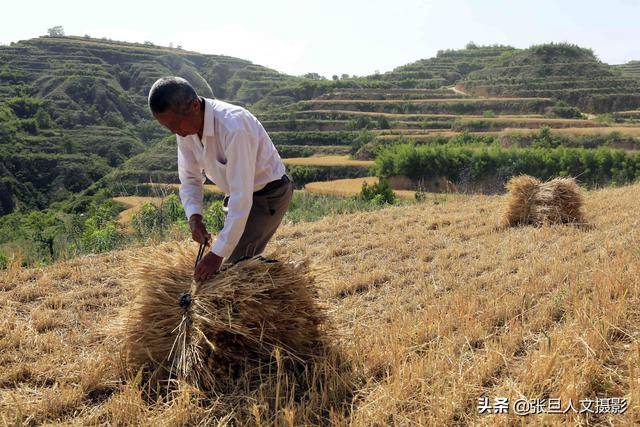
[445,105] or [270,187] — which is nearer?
[270,187]

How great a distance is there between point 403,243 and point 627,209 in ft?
14.3

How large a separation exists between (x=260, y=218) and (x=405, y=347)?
1.22 m

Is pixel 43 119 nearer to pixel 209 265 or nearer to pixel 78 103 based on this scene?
pixel 78 103

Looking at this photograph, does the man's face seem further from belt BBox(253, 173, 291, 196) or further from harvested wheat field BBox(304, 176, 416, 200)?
harvested wheat field BBox(304, 176, 416, 200)

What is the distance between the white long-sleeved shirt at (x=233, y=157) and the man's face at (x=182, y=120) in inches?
2.7

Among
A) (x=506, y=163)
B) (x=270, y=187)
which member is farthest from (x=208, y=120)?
(x=506, y=163)

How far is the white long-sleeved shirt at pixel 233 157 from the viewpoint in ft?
8.84

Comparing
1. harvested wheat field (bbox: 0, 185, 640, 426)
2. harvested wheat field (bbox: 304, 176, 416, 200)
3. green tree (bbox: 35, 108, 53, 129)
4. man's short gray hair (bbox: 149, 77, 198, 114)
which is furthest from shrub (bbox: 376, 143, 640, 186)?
green tree (bbox: 35, 108, 53, 129)

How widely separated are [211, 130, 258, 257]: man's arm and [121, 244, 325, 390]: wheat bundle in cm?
23

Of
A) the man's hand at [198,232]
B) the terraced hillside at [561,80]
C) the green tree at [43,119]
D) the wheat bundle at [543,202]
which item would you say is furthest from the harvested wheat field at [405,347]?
the green tree at [43,119]

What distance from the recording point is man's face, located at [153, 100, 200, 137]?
2.62 meters

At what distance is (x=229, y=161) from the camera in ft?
8.92

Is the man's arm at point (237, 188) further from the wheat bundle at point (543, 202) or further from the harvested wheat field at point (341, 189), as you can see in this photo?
the harvested wheat field at point (341, 189)

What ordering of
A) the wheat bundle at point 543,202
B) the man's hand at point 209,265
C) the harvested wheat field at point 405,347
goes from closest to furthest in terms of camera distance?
the harvested wheat field at point 405,347
the man's hand at point 209,265
the wheat bundle at point 543,202
